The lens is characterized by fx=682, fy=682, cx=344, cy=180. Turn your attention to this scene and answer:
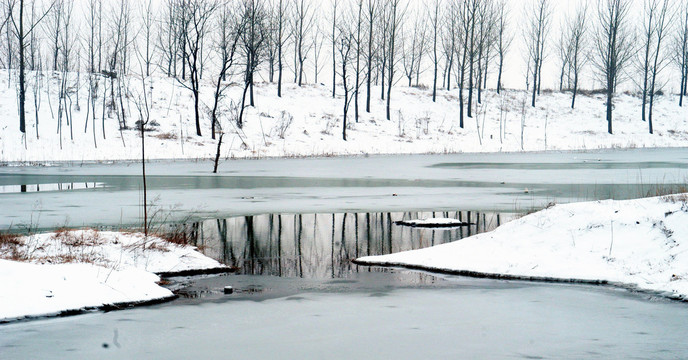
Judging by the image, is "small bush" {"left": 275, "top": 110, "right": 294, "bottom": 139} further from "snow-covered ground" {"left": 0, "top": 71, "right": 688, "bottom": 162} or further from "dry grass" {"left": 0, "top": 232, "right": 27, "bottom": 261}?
"dry grass" {"left": 0, "top": 232, "right": 27, "bottom": 261}

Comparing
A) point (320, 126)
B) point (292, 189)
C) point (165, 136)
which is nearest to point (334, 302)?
point (292, 189)

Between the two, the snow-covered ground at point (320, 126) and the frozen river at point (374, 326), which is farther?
the snow-covered ground at point (320, 126)

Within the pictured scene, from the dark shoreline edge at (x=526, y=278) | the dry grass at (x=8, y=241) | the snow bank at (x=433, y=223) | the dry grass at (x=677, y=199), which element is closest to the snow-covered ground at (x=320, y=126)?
the snow bank at (x=433, y=223)

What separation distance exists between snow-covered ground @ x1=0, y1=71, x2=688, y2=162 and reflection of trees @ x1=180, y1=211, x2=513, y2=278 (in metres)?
25.8

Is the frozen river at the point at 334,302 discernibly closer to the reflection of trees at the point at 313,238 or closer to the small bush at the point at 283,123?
the reflection of trees at the point at 313,238

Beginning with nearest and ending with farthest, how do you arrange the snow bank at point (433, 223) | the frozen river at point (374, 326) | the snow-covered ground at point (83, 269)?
the frozen river at point (374, 326) < the snow-covered ground at point (83, 269) < the snow bank at point (433, 223)

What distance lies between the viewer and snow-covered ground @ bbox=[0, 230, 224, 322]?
822 centimetres

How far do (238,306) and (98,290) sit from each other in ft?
6.03

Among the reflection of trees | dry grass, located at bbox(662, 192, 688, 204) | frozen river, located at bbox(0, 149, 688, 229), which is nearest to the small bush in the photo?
frozen river, located at bbox(0, 149, 688, 229)

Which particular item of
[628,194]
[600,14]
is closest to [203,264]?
[628,194]

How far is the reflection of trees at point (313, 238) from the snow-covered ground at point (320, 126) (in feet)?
84.7

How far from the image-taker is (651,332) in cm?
738

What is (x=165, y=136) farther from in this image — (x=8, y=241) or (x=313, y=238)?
(x=8, y=241)

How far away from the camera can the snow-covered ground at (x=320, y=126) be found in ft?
138
